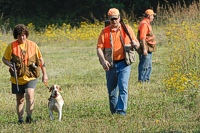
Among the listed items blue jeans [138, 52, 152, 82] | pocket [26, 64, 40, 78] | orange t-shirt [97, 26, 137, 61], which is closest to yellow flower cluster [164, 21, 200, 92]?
blue jeans [138, 52, 152, 82]

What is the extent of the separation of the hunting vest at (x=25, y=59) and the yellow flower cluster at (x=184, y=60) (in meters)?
2.78

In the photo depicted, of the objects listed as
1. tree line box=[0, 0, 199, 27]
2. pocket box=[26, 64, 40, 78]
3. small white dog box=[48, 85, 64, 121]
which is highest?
pocket box=[26, 64, 40, 78]

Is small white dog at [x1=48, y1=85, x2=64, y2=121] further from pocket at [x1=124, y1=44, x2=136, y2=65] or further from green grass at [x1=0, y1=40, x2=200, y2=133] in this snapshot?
pocket at [x1=124, y1=44, x2=136, y2=65]

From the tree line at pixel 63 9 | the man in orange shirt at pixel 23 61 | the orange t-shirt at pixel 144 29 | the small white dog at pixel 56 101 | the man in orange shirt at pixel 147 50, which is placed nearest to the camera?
the man in orange shirt at pixel 23 61

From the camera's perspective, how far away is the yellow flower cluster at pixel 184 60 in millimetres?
12747

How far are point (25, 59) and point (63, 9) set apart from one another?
1326 inches

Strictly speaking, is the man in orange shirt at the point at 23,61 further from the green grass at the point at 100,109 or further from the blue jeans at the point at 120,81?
the blue jeans at the point at 120,81

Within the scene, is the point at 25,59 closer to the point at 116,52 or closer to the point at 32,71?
the point at 32,71

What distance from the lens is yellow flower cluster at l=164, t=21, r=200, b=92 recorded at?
41.8ft

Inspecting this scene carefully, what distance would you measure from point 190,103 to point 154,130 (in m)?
2.30

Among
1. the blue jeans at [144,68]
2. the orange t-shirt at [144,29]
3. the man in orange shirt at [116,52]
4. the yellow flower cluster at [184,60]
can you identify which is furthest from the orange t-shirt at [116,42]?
the blue jeans at [144,68]

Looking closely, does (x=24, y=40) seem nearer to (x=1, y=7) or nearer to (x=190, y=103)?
(x=190, y=103)

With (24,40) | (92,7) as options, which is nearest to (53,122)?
(24,40)

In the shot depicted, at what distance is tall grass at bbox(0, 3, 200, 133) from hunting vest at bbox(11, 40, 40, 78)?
→ 32.4 inches
